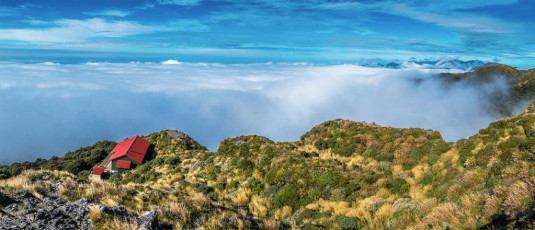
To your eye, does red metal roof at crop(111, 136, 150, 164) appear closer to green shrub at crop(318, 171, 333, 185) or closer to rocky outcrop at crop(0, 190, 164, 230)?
green shrub at crop(318, 171, 333, 185)

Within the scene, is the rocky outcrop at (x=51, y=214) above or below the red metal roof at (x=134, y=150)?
above

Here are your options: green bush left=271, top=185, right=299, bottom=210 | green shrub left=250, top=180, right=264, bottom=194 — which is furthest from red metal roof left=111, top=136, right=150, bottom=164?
green bush left=271, top=185, right=299, bottom=210

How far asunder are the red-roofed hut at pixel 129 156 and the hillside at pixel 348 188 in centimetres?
3302

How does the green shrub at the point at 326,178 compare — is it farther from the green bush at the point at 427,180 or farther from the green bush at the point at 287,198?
the green bush at the point at 427,180

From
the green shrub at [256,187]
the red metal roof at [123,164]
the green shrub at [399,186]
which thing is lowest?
the red metal roof at [123,164]

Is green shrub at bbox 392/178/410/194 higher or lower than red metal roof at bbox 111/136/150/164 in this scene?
higher

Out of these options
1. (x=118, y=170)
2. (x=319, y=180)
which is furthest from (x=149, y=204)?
(x=118, y=170)

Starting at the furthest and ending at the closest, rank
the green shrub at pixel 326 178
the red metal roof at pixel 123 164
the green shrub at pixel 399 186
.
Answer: the red metal roof at pixel 123 164 → the green shrub at pixel 326 178 → the green shrub at pixel 399 186

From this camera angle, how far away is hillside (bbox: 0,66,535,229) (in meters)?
9.23

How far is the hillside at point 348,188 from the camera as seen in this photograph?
364 inches

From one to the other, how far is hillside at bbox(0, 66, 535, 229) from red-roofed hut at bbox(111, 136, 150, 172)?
33.0m

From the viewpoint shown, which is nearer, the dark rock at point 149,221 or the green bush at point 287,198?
the dark rock at point 149,221

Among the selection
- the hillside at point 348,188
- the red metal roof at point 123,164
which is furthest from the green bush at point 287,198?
the red metal roof at point 123,164

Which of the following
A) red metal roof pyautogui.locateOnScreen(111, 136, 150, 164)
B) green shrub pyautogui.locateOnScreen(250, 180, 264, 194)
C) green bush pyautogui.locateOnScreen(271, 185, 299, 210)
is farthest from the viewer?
red metal roof pyautogui.locateOnScreen(111, 136, 150, 164)
